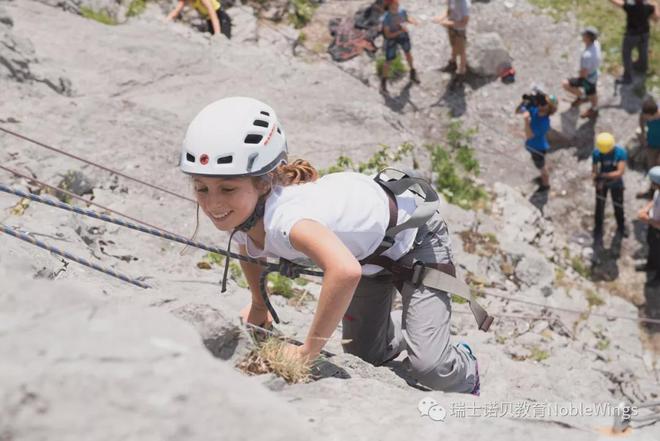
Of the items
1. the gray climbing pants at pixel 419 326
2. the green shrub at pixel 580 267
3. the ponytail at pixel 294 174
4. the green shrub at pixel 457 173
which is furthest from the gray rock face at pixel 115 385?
the green shrub at pixel 580 267

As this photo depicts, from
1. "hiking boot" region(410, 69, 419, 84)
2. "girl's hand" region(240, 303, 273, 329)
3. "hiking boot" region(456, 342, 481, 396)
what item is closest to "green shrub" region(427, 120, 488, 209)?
"hiking boot" region(410, 69, 419, 84)

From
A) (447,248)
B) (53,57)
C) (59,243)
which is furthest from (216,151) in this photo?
(53,57)

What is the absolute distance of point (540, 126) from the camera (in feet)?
42.3

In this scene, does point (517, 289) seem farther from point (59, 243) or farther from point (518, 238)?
point (59, 243)

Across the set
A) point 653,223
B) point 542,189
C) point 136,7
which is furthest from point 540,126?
point 136,7

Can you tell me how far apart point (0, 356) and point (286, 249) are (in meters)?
2.03

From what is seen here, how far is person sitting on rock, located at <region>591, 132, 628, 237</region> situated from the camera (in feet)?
38.5

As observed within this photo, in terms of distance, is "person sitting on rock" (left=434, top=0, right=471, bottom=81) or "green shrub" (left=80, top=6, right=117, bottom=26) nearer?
"green shrub" (left=80, top=6, right=117, bottom=26)

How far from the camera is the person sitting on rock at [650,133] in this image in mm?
12164

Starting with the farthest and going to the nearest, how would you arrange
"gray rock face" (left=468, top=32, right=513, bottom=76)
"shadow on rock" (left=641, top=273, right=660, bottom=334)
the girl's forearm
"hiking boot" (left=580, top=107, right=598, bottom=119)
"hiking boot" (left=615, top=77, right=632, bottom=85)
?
"gray rock face" (left=468, top=32, right=513, bottom=76) → "hiking boot" (left=615, top=77, right=632, bottom=85) → "hiking boot" (left=580, top=107, right=598, bottom=119) → "shadow on rock" (left=641, top=273, right=660, bottom=334) → the girl's forearm

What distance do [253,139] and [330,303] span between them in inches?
40.7

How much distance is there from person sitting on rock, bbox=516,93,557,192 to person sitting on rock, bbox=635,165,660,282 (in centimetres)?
203

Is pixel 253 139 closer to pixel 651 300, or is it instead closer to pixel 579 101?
pixel 651 300

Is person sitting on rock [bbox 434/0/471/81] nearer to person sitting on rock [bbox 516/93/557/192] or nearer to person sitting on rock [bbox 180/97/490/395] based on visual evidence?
person sitting on rock [bbox 516/93/557/192]
